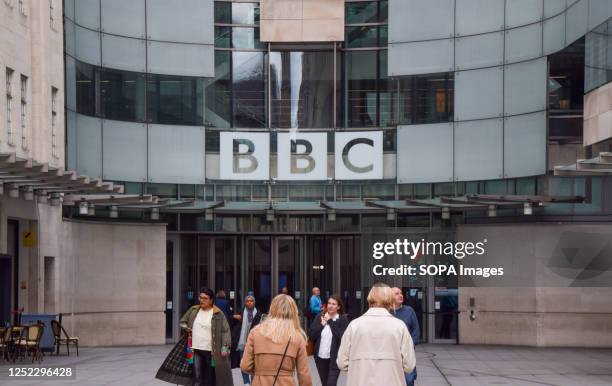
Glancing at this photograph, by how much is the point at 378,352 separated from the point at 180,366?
7.23m

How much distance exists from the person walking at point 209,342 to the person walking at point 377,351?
6269 millimetres

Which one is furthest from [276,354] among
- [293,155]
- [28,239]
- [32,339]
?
[293,155]

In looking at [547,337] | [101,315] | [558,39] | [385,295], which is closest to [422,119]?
[558,39]

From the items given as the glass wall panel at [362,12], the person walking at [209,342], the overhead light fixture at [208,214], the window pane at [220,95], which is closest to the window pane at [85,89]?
the window pane at [220,95]

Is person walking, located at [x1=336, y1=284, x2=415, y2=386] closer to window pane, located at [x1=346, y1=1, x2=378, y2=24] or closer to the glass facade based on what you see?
the glass facade

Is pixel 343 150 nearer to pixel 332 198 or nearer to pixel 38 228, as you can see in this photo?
pixel 332 198

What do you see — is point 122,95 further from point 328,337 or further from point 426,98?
point 328,337

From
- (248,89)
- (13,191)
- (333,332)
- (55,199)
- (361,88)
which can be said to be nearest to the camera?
(333,332)

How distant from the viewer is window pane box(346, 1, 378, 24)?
37.1 metres

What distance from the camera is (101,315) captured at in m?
35.1

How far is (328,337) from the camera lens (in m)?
16.8

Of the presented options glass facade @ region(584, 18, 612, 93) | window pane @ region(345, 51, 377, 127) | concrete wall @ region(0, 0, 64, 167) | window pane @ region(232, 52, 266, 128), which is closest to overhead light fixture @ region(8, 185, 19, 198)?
concrete wall @ region(0, 0, 64, 167)

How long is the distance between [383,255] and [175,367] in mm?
→ 20515

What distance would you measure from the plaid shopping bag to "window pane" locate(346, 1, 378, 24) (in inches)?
826
